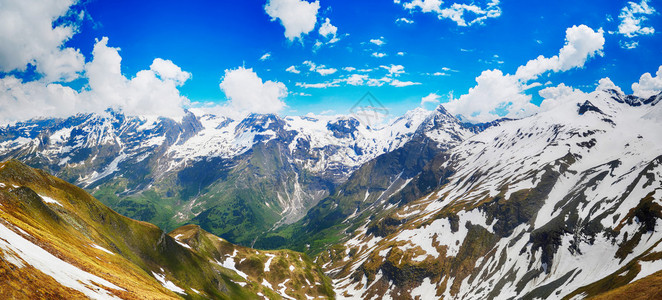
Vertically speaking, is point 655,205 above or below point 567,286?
above

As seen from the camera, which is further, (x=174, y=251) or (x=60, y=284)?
(x=174, y=251)

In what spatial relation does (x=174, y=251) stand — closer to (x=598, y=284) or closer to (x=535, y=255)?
(x=598, y=284)

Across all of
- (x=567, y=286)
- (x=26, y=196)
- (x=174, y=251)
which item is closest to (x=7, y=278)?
(x=26, y=196)

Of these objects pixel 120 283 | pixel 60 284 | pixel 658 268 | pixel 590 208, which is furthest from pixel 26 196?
pixel 590 208

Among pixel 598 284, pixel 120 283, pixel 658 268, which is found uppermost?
pixel 120 283

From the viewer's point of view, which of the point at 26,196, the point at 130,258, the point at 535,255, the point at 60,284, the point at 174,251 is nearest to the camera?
the point at 60,284

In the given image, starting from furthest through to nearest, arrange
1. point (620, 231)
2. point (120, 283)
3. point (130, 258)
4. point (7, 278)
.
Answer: point (620, 231)
point (130, 258)
point (120, 283)
point (7, 278)
